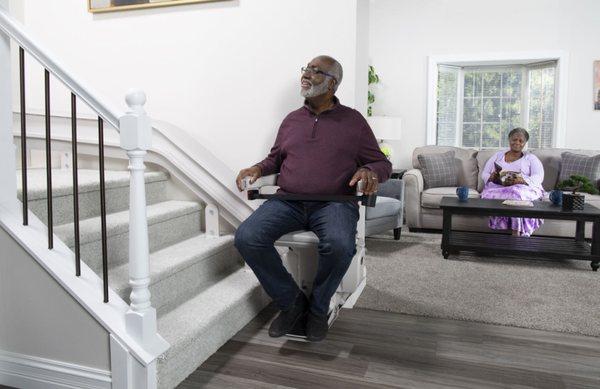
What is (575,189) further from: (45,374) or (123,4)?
(45,374)

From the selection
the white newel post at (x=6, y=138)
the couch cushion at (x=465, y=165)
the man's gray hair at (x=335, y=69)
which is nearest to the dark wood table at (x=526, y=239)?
the couch cushion at (x=465, y=165)

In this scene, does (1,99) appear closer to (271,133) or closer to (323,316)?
(271,133)

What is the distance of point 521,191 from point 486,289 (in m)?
1.55

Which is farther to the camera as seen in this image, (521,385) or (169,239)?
(169,239)

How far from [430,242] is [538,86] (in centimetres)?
275

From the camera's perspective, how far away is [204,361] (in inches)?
86.2

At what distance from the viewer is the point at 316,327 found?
2.33 meters

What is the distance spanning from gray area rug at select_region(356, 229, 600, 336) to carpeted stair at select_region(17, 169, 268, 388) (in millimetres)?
800

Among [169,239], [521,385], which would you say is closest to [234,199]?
[169,239]

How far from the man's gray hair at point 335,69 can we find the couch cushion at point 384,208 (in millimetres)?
1859

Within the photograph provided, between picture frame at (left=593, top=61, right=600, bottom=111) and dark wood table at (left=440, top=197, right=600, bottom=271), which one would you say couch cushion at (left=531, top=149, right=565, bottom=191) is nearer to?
dark wood table at (left=440, top=197, right=600, bottom=271)

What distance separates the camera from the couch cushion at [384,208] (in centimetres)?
433

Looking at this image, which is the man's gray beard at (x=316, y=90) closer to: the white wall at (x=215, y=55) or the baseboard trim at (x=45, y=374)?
the white wall at (x=215, y=55)

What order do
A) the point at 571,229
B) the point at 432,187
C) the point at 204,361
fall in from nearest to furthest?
the point at 204,361
the point at 571,229
the point at 432,187
